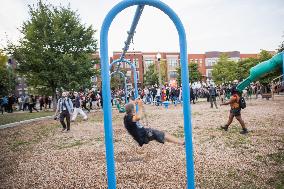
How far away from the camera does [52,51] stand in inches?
997

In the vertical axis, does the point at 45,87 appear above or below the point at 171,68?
below

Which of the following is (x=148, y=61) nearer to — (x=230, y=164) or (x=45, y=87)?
(x=45, y=87)

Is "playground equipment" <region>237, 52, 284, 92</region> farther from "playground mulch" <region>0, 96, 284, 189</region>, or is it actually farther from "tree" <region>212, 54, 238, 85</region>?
"tree" <region>212, 54, 238, 85</region>

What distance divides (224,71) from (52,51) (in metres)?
45.5

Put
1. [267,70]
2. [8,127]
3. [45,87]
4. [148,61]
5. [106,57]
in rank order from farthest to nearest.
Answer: [148,61], [45,87], [8,127], [267,70], [106,57]

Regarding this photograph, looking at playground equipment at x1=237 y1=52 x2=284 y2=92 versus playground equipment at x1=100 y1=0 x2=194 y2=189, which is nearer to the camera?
playground equipment at x1=100 y1=0 x2=194 y2=189

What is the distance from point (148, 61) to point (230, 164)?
210 ft

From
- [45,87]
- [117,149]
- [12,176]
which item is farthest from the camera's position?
[45,87]

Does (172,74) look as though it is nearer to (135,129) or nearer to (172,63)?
(172,63)

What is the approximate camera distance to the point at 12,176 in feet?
20.2

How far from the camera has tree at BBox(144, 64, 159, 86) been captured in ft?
200

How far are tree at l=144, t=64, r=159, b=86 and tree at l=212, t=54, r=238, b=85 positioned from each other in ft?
47.6

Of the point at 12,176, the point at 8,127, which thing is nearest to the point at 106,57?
the point at 12,176

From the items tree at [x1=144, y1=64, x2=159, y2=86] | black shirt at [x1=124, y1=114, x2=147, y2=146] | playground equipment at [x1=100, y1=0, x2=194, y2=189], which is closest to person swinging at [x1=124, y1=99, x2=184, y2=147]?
black shirt at [x1=124, y1=114, x2=147, y2=146]
